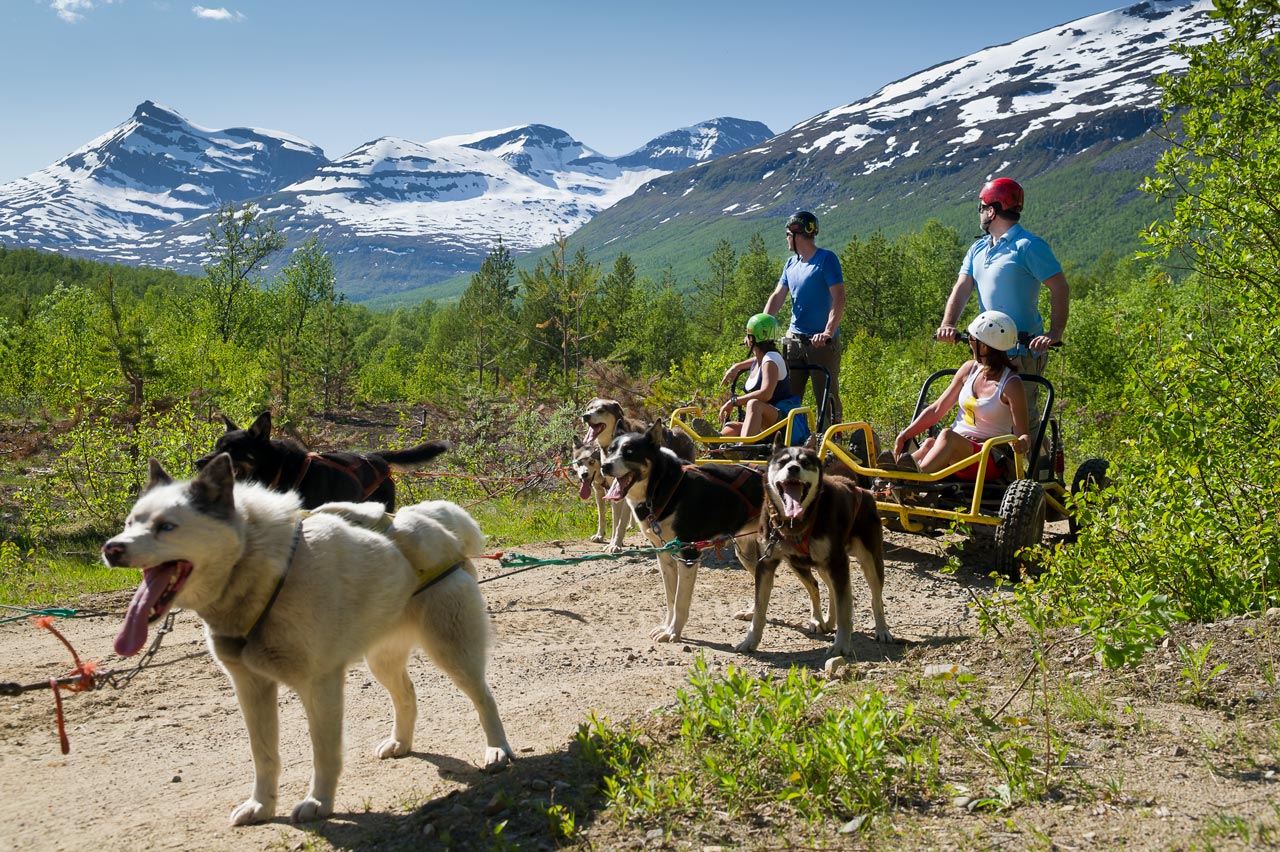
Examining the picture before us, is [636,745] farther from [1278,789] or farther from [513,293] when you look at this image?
[513,293]

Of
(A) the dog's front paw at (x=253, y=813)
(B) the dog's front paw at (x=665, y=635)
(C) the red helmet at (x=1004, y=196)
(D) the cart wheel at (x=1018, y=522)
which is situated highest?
(C) the red helmet at (x=1004, y=196)

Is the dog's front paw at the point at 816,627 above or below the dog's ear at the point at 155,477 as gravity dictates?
below

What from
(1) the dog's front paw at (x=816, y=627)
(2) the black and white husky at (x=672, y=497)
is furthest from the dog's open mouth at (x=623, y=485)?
(1) the dog's front paw at (x=816, y=627)

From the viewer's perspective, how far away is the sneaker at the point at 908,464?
809cm

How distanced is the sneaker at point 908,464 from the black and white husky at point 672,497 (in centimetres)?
134

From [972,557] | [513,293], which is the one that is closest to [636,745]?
[972,557]

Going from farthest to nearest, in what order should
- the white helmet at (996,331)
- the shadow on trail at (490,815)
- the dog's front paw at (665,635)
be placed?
the white helmet at (996,331), the dog's front paw at (665,635), the shadow on trail at (490,815)

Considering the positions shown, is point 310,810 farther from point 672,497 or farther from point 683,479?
point 683,479

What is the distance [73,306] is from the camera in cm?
5447

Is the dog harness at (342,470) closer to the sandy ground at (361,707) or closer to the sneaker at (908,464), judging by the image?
the sandy ground at (361,707)

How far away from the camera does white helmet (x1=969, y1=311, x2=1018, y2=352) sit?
7828 millimetres

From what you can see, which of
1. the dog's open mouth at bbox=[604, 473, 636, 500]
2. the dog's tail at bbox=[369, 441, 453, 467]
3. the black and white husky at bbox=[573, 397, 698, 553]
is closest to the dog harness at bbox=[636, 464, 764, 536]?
the dog's open mouth at bbox=[604, 473, 636, 500]

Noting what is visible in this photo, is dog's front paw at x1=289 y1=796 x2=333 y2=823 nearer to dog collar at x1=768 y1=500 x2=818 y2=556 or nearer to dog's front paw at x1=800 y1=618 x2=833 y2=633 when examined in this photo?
dog collar at x1=768 y1=500 x2=818 y2=556

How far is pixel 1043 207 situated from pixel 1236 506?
7603 inches
